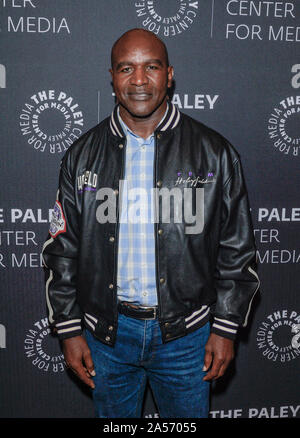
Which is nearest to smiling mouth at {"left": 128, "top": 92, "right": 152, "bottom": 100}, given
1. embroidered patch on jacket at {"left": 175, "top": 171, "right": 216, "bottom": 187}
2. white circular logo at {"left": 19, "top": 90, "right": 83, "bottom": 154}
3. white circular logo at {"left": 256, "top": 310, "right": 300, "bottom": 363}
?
embroidered patch on jacket at {"left": 175, "top": 171, "right": 216, "bottom": 187}

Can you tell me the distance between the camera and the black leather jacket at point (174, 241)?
151 centimetres

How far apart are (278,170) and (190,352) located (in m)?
1.02

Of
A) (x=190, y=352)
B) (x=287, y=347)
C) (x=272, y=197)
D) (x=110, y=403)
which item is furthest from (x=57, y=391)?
(x=272, y=197)

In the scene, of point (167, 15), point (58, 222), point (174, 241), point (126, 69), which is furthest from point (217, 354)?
point (167, 15)

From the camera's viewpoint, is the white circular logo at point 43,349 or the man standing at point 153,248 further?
Result: the white circular logo at point 43,349

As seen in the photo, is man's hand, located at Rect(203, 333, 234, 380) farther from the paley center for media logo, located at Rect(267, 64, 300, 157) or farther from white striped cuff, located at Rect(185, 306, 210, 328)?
the paley center for media logo, located at Rect(267, 64, 300, 157)

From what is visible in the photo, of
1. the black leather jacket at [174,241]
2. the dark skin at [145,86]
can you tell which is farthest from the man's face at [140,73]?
the black leather jacket at [174,241]

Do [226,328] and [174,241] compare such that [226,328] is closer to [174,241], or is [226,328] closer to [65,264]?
[174,241]

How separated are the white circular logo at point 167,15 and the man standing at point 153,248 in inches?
17.4

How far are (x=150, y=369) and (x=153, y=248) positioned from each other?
47cm

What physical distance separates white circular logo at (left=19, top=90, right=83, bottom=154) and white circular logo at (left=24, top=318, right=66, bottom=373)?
2.90 ft

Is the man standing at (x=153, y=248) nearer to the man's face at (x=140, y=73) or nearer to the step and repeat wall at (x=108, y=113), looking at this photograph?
the man's face at (x=140, y=73)

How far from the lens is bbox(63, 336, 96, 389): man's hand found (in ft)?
5.23

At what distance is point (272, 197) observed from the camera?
207 cm
